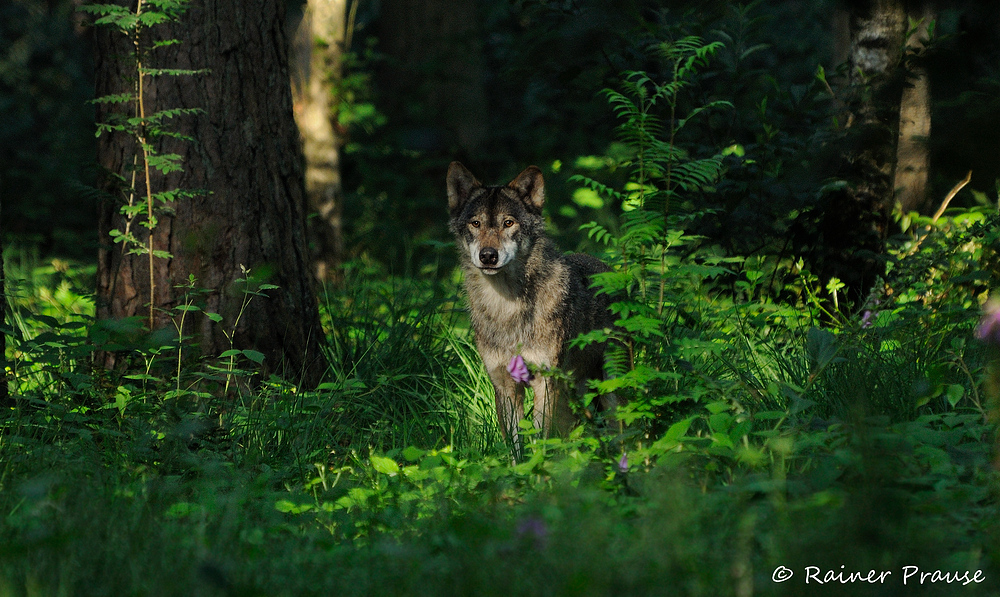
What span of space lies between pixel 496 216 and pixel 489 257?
0.44 m

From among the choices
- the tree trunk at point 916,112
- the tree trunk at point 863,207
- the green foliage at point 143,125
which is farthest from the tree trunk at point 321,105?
the tree trunk at point 916,112

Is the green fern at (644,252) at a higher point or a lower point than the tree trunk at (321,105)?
lower

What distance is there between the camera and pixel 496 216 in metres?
5.22

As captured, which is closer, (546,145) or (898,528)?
(898,528)

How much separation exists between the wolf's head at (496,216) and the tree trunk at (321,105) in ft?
14.7

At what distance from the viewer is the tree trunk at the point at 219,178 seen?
4.64 metres

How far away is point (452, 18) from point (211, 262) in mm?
11197

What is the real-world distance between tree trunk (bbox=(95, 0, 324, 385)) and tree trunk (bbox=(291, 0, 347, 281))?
15.5 ft

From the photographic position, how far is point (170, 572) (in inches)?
95.9

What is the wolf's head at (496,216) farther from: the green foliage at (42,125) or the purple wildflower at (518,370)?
the green foliage at (42,125)

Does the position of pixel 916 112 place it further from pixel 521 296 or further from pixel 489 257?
pixel 521 296

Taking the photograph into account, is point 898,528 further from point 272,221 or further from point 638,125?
point 272,221

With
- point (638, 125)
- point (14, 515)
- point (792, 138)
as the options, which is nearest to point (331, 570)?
point (14, 515)

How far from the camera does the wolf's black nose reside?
488 cm
